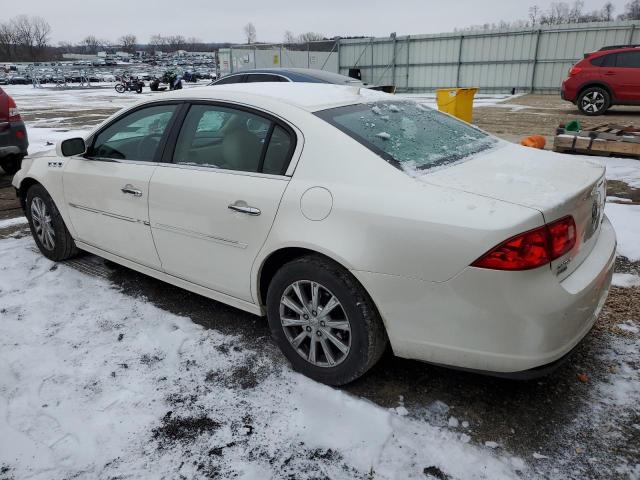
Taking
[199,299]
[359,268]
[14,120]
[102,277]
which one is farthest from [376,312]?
[14,120]

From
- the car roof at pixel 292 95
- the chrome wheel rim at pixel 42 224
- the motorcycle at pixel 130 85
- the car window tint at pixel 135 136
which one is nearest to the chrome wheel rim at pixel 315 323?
the car roof at pixel 292 95

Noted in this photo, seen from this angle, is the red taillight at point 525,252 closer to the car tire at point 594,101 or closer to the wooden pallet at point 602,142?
the wooden pallet at point 602,142

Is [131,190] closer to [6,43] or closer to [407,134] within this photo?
[407,134]

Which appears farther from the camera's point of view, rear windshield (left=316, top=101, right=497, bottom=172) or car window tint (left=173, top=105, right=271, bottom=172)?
car window tint (left=173, top=105, right=271, bottom=172)

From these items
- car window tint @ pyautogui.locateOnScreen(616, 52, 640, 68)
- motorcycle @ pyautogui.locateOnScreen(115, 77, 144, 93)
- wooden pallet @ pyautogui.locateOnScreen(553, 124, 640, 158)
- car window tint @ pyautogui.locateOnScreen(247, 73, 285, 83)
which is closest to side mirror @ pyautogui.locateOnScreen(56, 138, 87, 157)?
→ car window tint @ pyautogui.locateOnScreen(247, 73, 285, 83)

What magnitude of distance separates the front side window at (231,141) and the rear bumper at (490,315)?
2.88 ft

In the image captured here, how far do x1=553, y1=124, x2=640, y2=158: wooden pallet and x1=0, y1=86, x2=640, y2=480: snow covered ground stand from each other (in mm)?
5450

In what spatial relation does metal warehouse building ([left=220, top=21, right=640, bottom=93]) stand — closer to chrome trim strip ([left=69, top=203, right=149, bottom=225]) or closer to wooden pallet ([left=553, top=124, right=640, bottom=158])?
wooden pallet ([left=553, top=124, right=640, bottom=158])

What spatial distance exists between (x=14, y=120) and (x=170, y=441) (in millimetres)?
6834

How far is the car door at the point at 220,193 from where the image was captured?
8.63ft

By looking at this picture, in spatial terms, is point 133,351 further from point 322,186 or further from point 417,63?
point 417,63

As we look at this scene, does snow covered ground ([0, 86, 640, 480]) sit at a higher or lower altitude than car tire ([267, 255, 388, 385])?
lower

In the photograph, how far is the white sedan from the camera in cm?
202

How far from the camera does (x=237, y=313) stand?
11.3 ft
